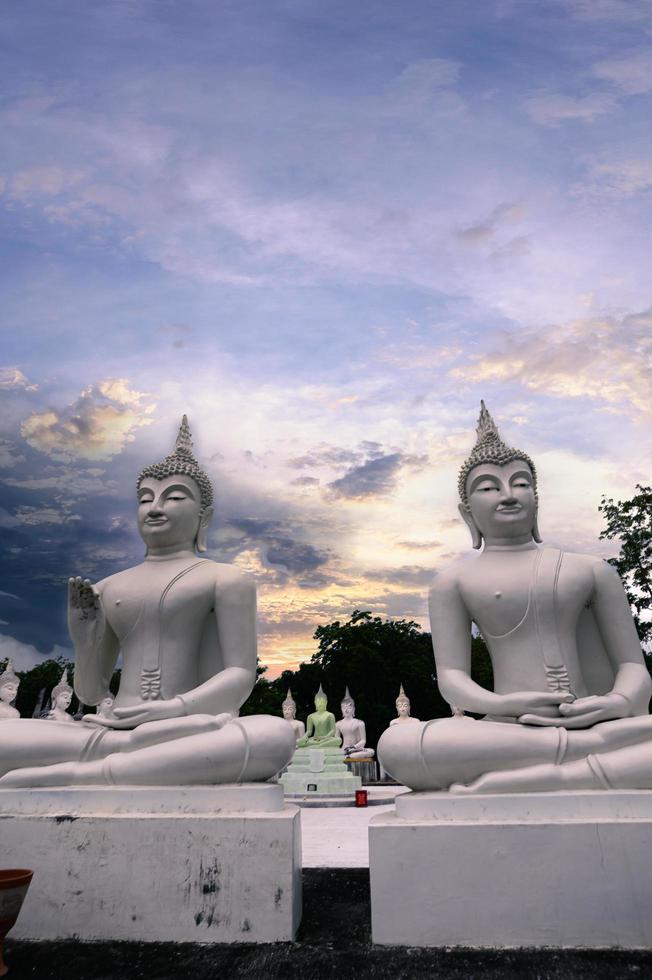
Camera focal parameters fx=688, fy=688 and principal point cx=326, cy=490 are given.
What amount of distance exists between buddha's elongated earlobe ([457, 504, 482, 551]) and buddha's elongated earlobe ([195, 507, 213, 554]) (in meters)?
2.02

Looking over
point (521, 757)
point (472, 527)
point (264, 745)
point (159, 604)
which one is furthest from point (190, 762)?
point (472, 527)

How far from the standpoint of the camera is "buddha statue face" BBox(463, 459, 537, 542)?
4859 mm

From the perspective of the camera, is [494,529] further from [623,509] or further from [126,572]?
[623,509]

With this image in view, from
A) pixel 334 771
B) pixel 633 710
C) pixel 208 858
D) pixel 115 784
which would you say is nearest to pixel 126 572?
pixel 115 784

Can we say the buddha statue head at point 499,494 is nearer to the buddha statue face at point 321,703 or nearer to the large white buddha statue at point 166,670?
the large white buddha statue at point 166,670

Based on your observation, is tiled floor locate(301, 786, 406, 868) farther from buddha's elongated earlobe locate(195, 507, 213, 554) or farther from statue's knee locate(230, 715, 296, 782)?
buddha's elongated earlobe locate(195, 507, 213, 554)

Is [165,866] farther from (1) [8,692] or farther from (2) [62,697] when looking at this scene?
(2) [62,697]

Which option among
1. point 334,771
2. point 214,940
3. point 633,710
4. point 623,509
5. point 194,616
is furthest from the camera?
point 623,509

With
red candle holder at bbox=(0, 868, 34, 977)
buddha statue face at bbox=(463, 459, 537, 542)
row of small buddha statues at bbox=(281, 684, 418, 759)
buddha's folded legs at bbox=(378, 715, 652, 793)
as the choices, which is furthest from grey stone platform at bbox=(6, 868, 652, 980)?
row of small buddha statues at bbox=(281, 684, 418, 759)

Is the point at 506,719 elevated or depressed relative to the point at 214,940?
elevated

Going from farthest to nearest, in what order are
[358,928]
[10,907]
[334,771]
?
[334,771], [358,928], [10,907]

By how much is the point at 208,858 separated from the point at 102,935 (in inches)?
26.8

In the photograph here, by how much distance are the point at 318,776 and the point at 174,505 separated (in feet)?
37.0

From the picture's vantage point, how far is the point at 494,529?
4.91 metres
